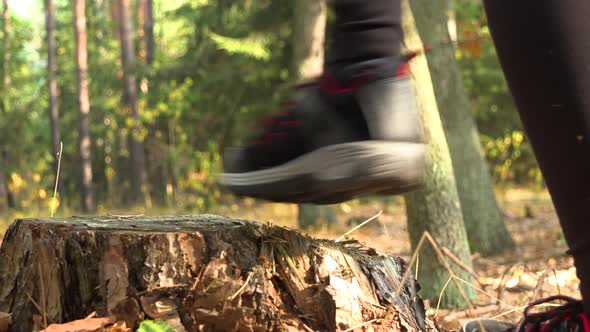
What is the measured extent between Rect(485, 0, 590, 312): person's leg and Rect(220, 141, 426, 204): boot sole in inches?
9.6

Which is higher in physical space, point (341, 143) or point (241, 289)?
point (341, 143)

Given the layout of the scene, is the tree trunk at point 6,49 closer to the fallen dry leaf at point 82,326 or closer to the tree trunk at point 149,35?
the tree trunk at point 149,35

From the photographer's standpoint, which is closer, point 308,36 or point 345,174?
point 345,174

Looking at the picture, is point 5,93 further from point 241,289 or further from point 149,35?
point 241,289

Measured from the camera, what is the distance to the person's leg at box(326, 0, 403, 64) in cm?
132

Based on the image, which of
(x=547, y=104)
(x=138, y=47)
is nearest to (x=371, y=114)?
(x=547, y=104)

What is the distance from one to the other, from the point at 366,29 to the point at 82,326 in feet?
2.63

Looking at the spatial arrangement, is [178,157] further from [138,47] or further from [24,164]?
[138,47]

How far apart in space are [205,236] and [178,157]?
34.8 feet

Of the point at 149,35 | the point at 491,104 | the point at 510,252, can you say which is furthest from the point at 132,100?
the point at 510,252

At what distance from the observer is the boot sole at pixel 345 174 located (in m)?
1.24

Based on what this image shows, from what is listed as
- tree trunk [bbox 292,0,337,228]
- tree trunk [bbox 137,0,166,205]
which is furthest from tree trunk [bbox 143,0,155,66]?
tree trunk [bbox 292,0,337,228]

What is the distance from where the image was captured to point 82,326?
141 centimetres

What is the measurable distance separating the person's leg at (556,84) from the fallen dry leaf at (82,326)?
899mm
